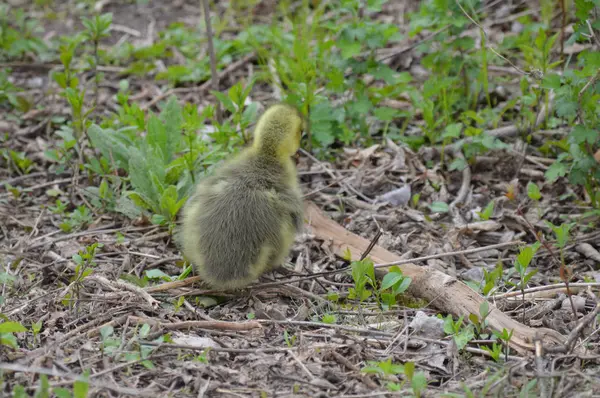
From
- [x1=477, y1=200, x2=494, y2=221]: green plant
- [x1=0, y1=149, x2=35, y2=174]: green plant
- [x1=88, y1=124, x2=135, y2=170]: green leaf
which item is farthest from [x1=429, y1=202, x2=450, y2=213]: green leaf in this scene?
[x1=0, y1=149, x2=35, y2=174]: green plant

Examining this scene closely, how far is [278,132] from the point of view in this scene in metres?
4.41

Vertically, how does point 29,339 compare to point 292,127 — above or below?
below

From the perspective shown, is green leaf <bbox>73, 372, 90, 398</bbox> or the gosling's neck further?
the gosling's neck

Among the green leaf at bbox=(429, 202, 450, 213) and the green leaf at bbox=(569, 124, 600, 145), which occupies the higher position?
the green leaf at bbox=(569, 124, 600, 145)

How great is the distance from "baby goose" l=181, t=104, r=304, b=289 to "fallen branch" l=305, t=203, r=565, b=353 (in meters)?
0.61

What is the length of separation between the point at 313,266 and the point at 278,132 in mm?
972

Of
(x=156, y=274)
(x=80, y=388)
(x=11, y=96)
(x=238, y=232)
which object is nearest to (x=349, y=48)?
(x=238, y=232)

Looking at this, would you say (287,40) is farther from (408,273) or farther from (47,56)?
(408,273)

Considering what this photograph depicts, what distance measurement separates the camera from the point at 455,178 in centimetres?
584

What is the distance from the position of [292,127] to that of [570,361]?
1915 millimetres

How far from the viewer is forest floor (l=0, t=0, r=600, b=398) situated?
143 inches

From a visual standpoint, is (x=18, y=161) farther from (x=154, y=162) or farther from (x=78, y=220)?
(x=154, y=162)

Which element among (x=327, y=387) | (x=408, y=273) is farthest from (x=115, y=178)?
(x=327, y=387)

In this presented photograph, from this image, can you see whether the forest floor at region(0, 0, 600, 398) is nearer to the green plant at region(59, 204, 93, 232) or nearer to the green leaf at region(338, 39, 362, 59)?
the green plant at region(59, 204, 93, 232)
